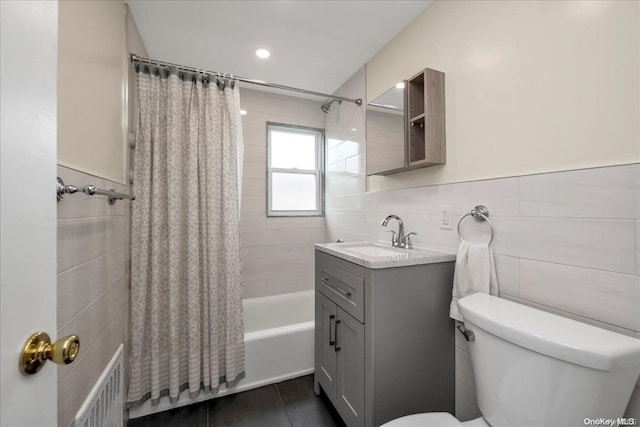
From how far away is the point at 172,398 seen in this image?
5.15 ft

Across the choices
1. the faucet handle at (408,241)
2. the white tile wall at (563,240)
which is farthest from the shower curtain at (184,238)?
the white tile wall at (563,240)

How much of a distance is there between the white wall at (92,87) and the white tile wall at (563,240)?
Answer: 1.64m

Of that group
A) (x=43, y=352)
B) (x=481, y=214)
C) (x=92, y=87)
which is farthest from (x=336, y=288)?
(x=92, y=87)

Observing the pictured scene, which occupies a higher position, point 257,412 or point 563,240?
point 563,240

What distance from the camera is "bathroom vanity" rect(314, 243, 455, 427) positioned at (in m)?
1.16

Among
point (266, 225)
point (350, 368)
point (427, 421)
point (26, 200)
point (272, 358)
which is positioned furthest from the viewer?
point (266, 225)

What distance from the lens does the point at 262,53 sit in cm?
193

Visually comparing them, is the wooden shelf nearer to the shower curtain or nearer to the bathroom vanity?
the bathroom vanity

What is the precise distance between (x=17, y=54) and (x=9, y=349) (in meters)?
0.44

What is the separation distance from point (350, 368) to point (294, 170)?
1.94 m

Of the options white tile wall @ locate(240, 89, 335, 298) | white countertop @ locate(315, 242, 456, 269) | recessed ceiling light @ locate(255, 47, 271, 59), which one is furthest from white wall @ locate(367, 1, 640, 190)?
white tile wall @ locate(240, 89, 335, 298)

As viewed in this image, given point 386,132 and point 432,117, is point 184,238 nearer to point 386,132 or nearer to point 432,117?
point 386,132

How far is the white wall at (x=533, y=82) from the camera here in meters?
0.83

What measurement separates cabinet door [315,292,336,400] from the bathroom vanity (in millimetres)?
71
